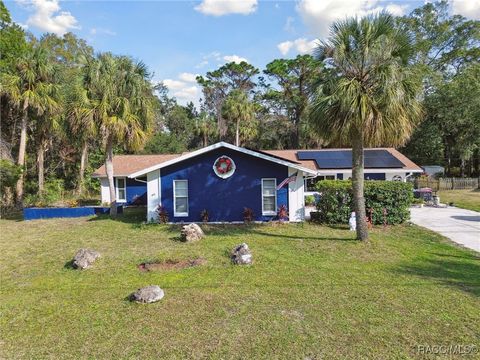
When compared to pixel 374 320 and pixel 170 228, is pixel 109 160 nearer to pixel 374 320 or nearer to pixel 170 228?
pixel 170 228

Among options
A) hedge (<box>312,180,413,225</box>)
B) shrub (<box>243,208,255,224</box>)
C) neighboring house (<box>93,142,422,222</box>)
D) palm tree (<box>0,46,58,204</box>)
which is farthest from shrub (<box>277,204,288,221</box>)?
palm tree (<box>0,46,58,204</box>)

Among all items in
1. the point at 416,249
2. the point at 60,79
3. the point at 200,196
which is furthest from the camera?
the point at 60,79

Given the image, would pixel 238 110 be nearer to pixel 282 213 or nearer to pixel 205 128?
pixel 205 128

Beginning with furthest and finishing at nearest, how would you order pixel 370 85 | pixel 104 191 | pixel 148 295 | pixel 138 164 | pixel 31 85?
1. pixel 138 164
2. pixel 104 191
3. pixel 31 85
4. pixel 370 85
5. pixel 148 295

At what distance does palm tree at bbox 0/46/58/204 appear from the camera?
19.7m

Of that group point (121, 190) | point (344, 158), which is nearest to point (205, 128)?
point (121, 190)

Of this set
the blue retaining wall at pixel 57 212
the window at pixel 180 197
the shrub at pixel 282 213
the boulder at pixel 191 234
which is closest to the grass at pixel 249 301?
the boulder at pixel 191 234

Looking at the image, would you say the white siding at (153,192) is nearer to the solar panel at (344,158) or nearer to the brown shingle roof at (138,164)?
the brown shingle roof at (138,164)

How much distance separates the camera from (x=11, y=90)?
1952 cm

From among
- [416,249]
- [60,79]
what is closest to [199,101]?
[60,79]

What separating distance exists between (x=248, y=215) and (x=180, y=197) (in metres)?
3.22

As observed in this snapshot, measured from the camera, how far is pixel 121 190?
75.4ft

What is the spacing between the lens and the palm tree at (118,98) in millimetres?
16125

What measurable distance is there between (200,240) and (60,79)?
16.6 m
